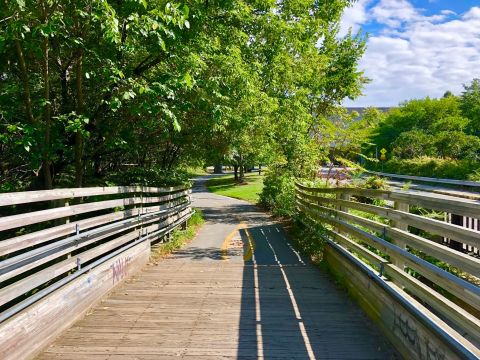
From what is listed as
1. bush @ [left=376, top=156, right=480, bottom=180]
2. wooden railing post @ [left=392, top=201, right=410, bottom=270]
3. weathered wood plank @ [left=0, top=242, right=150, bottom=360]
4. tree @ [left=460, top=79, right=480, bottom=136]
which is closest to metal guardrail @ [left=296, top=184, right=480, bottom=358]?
wooden railing post @ [left=392, top=201, right=410, bottom=270]

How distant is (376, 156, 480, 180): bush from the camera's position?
Answer: 30.8 m

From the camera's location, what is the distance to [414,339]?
385 centimetres

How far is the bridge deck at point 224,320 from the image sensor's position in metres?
4.20

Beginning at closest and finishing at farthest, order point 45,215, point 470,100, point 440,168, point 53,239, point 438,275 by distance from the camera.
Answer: point 438,275 → point 45,215 → point 53,239 → point 440,168 → point 470,100

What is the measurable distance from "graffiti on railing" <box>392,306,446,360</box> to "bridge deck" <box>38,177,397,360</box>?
24 centimetres

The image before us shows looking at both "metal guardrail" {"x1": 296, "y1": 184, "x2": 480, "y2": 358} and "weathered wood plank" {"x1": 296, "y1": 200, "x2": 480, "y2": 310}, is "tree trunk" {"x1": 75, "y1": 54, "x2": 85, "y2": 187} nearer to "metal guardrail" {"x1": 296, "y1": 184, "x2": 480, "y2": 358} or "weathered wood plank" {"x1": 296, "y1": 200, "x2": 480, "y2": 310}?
"metal guardrail" {"x1": 296, "y1": 184, "x2": 480, "y2": 358}

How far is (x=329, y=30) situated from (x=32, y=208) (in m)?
17.7

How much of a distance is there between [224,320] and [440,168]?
32.1m

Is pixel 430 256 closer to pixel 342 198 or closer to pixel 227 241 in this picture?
pixel 342 198

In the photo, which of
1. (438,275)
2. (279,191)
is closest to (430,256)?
(438,275)

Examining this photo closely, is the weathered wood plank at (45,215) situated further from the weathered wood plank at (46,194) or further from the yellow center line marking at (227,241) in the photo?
the yellow center line marking at (227,241)

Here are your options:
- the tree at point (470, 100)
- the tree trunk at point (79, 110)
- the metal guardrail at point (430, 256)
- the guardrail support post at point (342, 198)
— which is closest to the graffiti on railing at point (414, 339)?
the metal guardrail at point (430, 256)

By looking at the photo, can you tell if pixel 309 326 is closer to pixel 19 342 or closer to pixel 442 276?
pixel 442 276

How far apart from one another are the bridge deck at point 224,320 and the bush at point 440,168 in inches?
925
